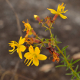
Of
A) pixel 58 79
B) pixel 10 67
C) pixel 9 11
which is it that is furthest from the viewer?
pixel 9 11

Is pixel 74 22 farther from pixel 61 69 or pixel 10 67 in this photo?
pixel 10 67

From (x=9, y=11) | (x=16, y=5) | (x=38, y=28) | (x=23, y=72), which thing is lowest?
(x=23, y=72)

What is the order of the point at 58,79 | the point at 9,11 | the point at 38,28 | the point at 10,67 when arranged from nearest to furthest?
the point at 58,79 → the point at 10,67 → the point at 38,28 → the point at 9,11

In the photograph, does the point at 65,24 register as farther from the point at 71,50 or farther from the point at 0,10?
the point at 0,10

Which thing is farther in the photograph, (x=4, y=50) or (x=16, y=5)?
(x=16, y=5)

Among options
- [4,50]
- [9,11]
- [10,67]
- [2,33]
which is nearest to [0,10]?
[9,11]

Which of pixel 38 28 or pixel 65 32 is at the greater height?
pixel 38 28
